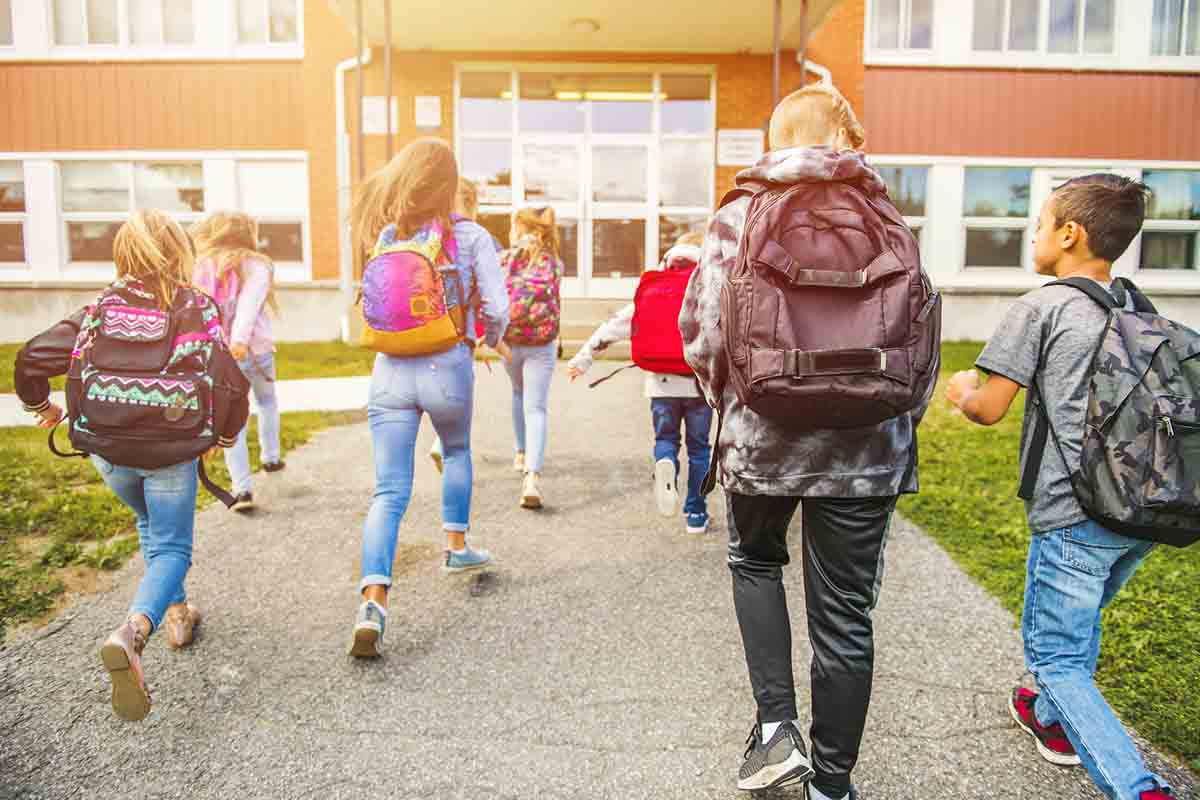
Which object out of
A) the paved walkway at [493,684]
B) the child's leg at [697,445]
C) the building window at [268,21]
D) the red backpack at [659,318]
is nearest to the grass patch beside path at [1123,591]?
the paved walkway at [493,684]

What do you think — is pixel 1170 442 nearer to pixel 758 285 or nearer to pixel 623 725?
pixel 758 285

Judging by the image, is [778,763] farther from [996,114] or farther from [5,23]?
[5,23]

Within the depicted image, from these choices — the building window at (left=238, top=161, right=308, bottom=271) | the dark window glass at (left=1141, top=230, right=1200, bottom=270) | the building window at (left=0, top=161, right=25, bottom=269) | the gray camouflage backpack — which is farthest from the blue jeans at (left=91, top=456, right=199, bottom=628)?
the dark window glass at (left=1141, top=230, right=1200, bottom=270)

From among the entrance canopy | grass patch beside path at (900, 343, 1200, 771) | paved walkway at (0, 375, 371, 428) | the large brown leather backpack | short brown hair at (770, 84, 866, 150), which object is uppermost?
the entrance canopy

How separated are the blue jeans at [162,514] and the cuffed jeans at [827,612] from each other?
6.43ft

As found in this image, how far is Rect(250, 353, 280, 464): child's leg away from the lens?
5.60 meters

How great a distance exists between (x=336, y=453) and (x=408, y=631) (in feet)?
11.5

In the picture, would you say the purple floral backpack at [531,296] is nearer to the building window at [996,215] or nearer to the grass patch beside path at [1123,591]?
the grass patch beside path at [1123,591]

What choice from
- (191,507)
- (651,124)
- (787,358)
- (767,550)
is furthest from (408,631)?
(651,124)

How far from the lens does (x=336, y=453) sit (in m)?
6.89

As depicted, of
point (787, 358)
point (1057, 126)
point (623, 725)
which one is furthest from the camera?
point (1057, 126)

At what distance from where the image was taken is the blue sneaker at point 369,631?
3291 mm

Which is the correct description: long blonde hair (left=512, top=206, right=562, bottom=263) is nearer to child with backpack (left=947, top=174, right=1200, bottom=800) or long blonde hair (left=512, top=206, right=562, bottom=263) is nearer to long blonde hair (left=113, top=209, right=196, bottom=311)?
long blonde hair (left=113, top=209, right=196, bottom=311)

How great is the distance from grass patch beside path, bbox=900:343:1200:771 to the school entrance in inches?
313
